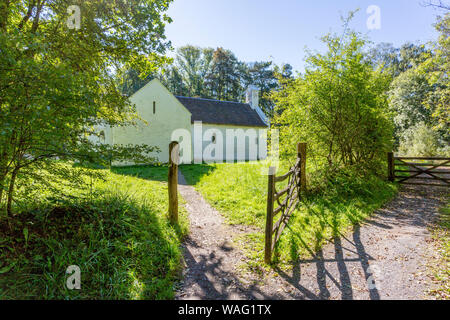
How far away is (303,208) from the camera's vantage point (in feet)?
21.4

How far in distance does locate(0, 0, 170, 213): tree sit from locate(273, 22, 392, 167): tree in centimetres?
531

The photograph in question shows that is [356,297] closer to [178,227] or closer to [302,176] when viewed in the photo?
[178,227]

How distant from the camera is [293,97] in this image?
8219 mm

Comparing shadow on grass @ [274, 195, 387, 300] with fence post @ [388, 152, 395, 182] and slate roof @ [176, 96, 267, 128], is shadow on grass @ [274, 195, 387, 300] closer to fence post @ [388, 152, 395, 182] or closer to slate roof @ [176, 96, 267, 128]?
fence post @ [388, 152, 395, 182]

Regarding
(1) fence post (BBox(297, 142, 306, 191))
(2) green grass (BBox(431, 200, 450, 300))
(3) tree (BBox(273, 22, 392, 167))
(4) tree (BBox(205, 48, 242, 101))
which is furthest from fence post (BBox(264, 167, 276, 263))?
(4) tree (BBox(205, 48, 242, 101))

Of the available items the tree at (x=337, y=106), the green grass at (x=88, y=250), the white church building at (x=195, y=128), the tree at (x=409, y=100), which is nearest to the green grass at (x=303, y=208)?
the tree at (x=337, y=106)

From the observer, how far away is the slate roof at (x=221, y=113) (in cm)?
2264

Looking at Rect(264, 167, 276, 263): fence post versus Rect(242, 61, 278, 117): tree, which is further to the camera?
Rect(242, 61, 278, 117): tree

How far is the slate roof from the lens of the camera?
22.6 meters

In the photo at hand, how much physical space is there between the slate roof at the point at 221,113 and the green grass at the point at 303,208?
13.7m

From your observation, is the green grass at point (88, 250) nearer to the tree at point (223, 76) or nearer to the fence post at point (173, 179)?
the fence post at point (173, 179)

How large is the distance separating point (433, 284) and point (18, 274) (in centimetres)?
608

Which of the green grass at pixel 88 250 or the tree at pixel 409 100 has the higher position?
the tree at pixel 409 100
